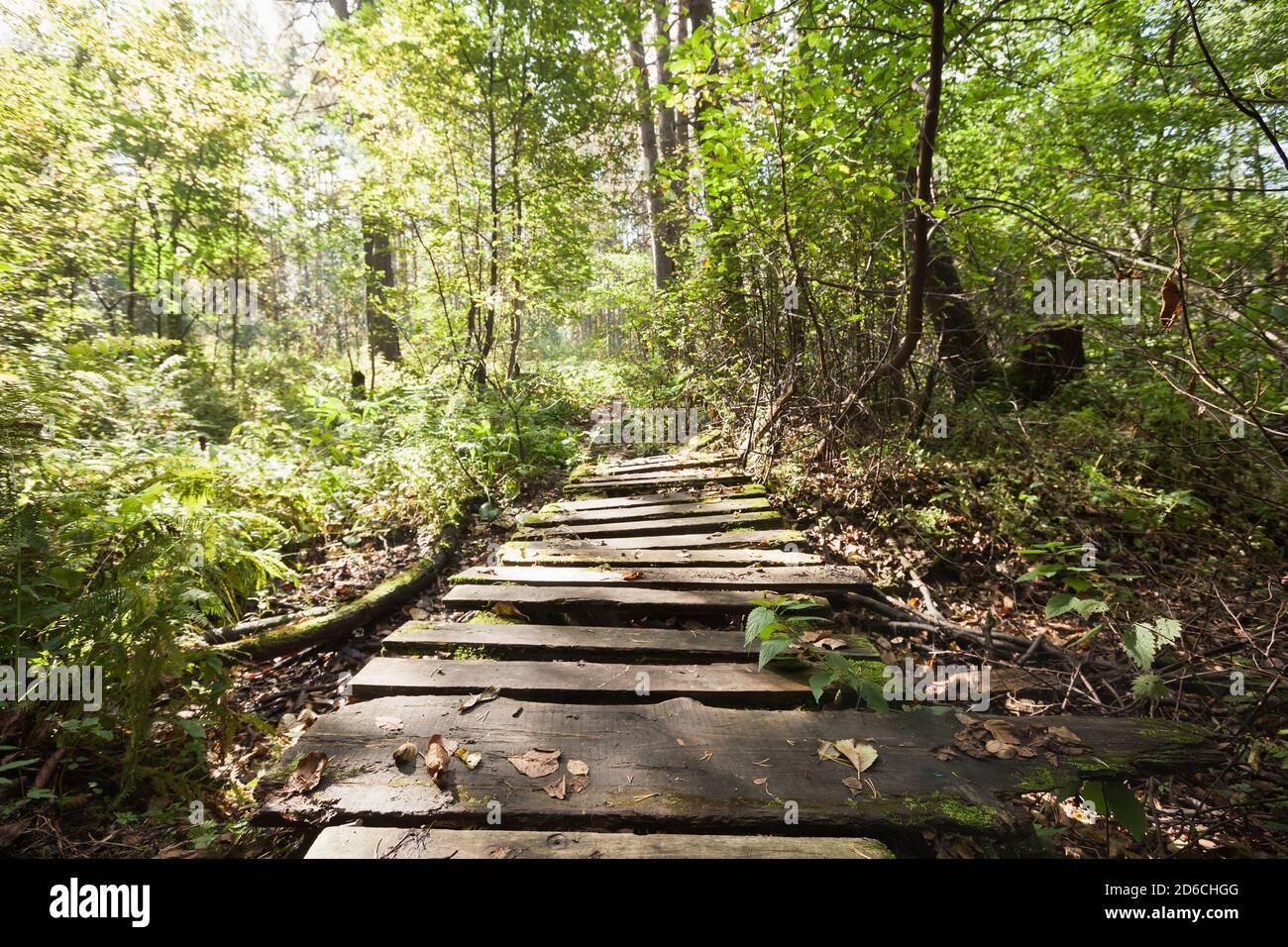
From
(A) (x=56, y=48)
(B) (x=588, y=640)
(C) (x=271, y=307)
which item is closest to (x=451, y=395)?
(B) (x=588, y=640)

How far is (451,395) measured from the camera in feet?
26.3

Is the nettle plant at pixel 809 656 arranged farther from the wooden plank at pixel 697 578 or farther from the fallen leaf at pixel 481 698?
the fallen leaf at pixel 481 698

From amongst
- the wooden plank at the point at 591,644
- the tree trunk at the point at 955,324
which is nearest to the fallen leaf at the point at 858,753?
the wooden plank at the point at 591,644

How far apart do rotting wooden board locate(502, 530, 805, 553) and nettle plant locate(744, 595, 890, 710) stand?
135 cm

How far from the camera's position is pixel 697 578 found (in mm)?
3467

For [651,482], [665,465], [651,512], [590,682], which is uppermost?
[665,465]

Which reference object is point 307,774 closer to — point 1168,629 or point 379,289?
point 1168,629

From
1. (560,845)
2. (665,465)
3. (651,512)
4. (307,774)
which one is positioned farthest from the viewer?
(665,465)

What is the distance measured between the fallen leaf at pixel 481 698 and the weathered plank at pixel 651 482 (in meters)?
3.85

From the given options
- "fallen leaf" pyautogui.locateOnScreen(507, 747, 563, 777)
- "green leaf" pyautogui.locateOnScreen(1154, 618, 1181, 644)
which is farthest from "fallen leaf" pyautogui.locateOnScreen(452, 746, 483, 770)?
"green leaf" pyautogui.locateOnScreen(1154, 618, 1181, 644)

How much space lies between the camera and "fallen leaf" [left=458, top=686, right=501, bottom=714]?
2201 mm

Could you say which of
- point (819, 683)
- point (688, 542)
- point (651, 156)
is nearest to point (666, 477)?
point (688, 542)

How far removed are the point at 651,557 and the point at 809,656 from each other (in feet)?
5.21
